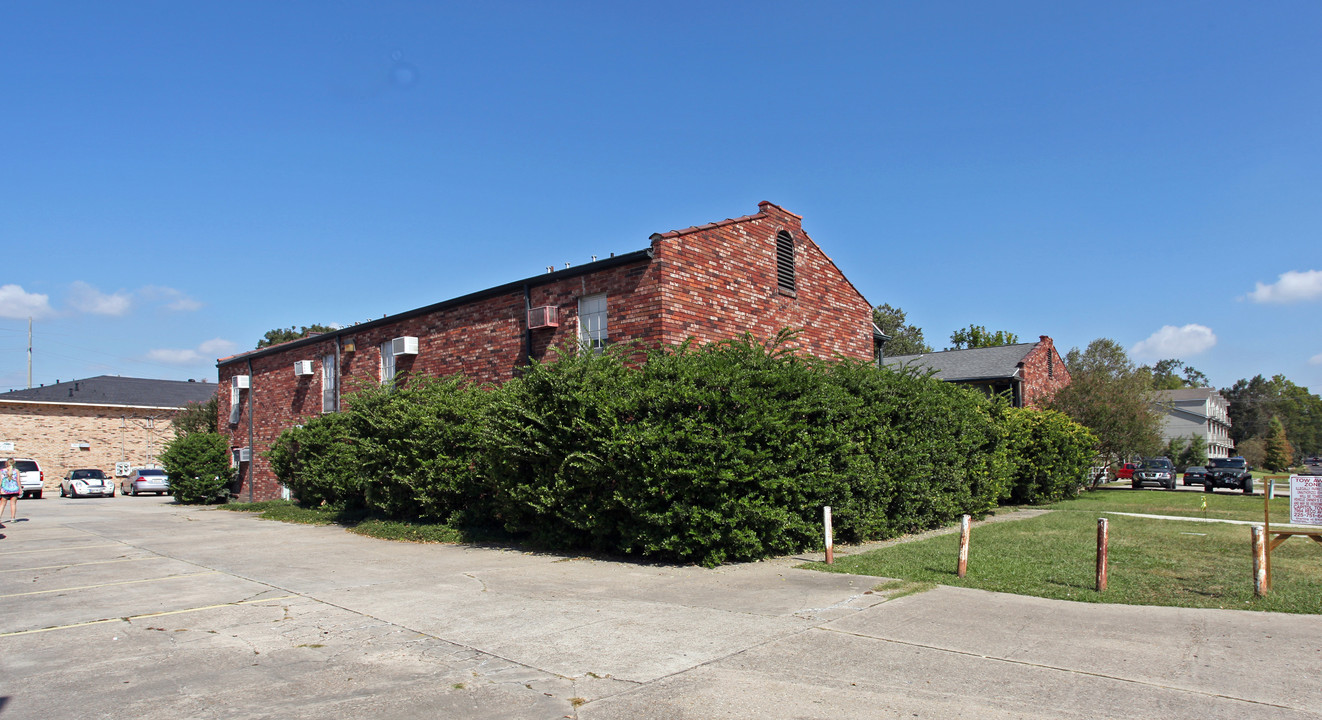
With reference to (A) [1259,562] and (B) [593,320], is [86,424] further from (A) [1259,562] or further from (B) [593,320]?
(A) [1259,562]

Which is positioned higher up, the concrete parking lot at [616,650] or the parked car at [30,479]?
the concrete parking lot at [616,650]

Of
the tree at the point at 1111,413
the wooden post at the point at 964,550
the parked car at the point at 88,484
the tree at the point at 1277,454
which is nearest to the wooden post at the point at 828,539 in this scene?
the wooden post at the point at 964,550

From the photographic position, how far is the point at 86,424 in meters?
43.5

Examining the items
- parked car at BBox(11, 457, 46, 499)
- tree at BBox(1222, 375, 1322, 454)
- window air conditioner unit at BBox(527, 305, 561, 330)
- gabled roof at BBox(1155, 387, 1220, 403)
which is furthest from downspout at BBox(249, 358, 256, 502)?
tree at BBox(1222, 375, 1322, 454)

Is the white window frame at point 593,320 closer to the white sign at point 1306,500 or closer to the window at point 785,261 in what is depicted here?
the window at point 785,261

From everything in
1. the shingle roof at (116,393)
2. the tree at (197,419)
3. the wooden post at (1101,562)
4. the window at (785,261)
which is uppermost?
the window at (785,261)

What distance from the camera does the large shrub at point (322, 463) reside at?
61.9 ft

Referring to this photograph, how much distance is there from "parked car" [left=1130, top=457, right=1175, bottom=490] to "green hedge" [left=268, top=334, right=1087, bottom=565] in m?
23.9

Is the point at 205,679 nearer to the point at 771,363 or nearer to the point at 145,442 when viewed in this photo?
the point at 771,363

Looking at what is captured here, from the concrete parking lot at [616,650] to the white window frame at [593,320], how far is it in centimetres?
593

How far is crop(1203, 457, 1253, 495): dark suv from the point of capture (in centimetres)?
3155

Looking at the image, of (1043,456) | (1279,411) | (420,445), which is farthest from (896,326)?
(1279,411)

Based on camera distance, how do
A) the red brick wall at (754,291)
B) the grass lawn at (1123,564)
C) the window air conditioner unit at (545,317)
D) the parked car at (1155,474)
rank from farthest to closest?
the parked car at (1155,474)
the window air conditioner unit at (545,317)
the red brick wall at (754,291)
the grass lawn at (1123,564)

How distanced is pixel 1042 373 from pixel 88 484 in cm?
4423
